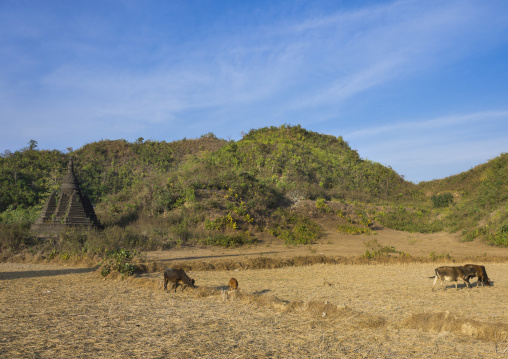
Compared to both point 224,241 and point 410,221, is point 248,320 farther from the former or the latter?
point 410,221

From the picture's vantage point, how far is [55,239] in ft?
59.1

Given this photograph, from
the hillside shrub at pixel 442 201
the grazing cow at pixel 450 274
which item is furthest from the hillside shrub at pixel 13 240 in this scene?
the hillside shrub at pixel 442 201

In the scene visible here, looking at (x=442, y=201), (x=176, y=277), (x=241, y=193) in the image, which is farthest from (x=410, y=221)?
(x=176, y=277)

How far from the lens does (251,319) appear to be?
683cm

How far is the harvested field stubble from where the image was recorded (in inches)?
203

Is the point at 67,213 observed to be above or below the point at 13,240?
above

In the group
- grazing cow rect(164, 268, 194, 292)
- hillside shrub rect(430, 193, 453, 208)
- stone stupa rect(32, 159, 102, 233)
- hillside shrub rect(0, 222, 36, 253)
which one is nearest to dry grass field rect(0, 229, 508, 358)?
→ grazing cow rect(164, 268, 194, 292)

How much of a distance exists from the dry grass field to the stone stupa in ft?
31.3

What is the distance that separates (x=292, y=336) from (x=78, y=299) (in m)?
5.01

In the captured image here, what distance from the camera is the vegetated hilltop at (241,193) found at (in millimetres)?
24250

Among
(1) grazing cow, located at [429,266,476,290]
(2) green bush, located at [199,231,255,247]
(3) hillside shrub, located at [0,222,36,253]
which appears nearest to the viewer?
(1) grazing cow, located at [429,266,476,290]

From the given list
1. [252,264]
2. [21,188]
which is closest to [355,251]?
[252,264]

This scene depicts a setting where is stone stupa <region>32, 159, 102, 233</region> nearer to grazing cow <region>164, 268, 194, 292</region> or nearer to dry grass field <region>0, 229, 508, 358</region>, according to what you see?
dry grass field <region>0, 229, 508, 358</region>

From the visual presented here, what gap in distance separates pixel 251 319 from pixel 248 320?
0.09 metres
